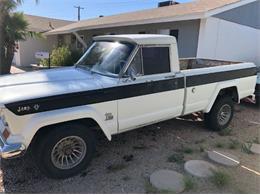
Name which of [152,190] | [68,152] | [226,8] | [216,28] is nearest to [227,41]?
[216,28]

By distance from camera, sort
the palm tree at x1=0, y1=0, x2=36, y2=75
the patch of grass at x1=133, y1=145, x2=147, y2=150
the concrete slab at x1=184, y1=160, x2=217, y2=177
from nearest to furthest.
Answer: the concrete slab at x1=184, y1=160, x2=217, y2=177 → the patch of grass at x1=133, y1=145, x2=147, y2=150 → the palm tree at x1=0, y1=0, x2=36, y2=75

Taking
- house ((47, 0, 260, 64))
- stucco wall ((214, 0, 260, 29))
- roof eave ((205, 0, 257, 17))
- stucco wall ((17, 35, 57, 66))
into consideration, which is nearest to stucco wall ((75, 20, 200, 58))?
house ((47, 0, 260, 64))

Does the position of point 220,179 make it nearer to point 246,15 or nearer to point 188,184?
point 188,184

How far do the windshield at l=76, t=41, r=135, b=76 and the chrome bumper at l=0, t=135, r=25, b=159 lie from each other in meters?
1.71

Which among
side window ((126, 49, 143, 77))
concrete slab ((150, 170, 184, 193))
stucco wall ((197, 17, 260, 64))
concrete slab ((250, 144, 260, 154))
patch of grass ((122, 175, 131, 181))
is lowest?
patch of grass ((122, 175, 131, 181))

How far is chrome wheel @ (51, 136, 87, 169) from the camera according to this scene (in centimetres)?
357

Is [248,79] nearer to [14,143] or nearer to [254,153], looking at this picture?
[254,153]

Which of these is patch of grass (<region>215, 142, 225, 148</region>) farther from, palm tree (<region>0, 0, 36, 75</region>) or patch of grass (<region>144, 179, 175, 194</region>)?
palm tree (<region>0, 0, 36, 75</region>)

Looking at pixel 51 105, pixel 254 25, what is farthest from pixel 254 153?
pixel 254 25

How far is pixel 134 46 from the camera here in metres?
4.16

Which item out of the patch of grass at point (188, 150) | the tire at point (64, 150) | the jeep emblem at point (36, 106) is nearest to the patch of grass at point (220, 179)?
the patch of grass at point (188, 150)

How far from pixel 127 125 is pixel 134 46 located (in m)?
1.29

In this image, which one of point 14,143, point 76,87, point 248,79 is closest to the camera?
point 14,143

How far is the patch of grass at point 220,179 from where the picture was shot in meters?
3.61
